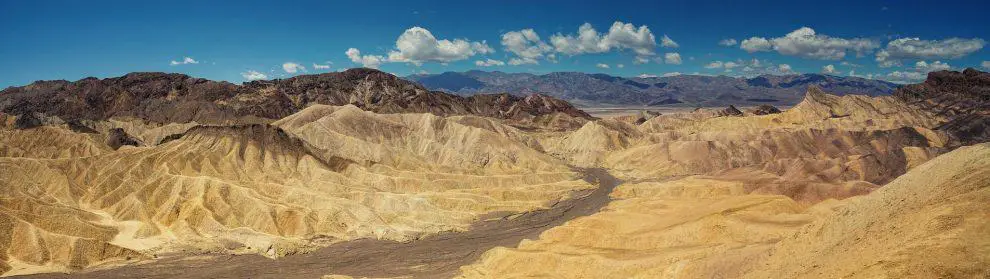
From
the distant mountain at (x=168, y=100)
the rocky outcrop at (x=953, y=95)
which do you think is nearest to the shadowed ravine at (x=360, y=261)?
the distant mountain at (x=168, y=100)

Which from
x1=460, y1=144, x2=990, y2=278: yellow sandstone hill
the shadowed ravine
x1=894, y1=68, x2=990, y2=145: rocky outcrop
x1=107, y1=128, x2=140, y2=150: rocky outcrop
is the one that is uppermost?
x1=894, y1=68, x2=990, y2=145: rocky outcrop

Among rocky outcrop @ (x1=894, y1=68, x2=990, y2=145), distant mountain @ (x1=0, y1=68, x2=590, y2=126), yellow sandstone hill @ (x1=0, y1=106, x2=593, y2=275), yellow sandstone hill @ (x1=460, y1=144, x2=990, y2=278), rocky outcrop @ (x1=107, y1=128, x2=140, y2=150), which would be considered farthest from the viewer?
distant mountain @ (x1=0, y1=68, x2=590, y2=126)

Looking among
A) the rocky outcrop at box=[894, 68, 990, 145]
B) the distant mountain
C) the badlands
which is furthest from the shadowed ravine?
the rocky outcrop at box=[894, 68, 990, 145]

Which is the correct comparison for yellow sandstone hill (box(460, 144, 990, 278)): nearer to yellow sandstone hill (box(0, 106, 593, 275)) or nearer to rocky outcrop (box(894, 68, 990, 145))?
yellow sandstone hill (box(0, 106, 593, 275))

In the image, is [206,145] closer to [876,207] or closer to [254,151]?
[254,151]

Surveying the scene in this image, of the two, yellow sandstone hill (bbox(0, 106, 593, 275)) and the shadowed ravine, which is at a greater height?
yellow sandstone hill (bbox(0, 106, 593, 275))

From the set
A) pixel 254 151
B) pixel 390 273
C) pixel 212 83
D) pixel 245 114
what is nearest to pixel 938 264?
pixel 390 273

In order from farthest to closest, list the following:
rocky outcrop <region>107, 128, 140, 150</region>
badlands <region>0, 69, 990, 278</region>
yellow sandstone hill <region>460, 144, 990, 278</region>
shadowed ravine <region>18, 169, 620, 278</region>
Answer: rocky outcrop <region>107, 128, 140, 150</region>, shadowed ravine <region>18, 169, 620, 278</region>, badlands <region>0, 69, 990, 278</region>, yellow sandstone hill <region>460, 144, 990, 278</region>

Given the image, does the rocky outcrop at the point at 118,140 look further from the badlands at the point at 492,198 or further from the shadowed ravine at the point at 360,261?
the shadowed ravine at the point at 360,261
